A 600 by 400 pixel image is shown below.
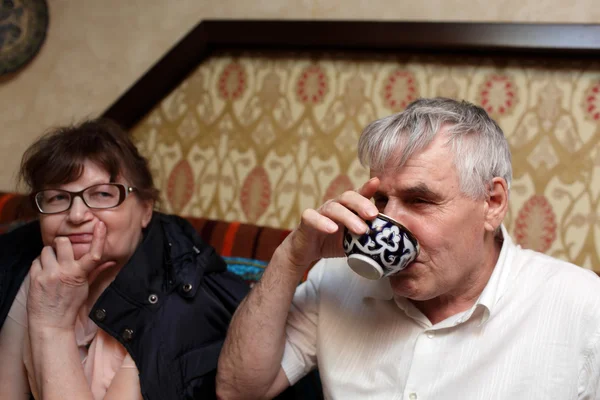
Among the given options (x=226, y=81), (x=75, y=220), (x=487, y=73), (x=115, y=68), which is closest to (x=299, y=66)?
Answer: (x=226, y=81)

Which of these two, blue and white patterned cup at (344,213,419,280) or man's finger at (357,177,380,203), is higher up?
man's finger at (357,177,380,203)

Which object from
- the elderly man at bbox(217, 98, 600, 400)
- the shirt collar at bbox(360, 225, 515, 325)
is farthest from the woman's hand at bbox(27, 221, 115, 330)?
the shirt collar at bbox(360, 225, 515, 325)

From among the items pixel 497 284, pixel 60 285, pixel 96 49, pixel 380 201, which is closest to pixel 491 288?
pixel 497 284

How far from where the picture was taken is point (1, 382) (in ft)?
4.77

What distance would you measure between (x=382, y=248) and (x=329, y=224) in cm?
16

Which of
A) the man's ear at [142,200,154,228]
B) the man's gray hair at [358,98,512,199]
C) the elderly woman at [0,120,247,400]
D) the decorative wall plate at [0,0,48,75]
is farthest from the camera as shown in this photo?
the decorative wall plate at [0,0,48,75]

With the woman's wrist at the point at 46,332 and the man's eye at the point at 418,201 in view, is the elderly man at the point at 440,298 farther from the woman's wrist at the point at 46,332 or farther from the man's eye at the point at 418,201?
the woman's wrist at the point at 46,332

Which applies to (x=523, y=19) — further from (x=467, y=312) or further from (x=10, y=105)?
(x=10, y=105)

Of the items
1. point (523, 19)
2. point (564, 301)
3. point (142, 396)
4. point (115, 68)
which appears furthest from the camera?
point (115, 68)

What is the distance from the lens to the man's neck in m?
1.21

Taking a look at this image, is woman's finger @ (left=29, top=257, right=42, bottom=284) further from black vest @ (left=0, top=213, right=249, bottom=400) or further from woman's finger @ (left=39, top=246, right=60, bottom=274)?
black vest @ (left=0, top=213, right=249, bottom=400)

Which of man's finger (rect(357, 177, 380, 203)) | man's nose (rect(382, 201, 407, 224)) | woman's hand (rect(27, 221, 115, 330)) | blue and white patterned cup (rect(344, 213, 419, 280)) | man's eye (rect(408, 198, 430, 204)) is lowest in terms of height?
woman's hand (rect(27, 221, 115, 330))

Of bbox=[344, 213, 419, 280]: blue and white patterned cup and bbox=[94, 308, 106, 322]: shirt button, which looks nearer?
bbox=[344, 213, 419, 280]: blue and white patterned cup

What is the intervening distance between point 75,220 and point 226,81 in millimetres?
949
